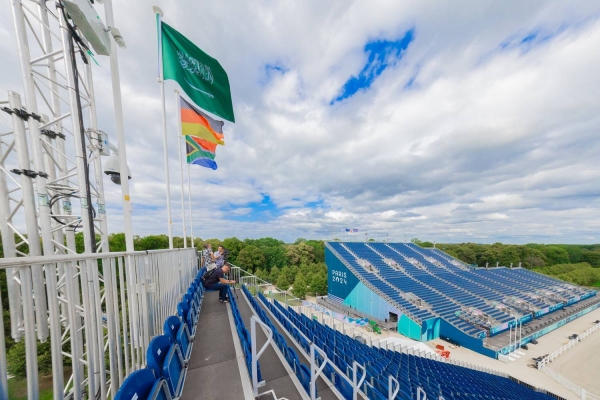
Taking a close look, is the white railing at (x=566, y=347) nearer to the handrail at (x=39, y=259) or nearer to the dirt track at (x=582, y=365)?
the dirt track at (x=582, y=365)

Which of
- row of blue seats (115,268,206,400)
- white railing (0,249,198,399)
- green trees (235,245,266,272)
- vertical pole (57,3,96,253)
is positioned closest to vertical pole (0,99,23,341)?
white railing (0,249,198,399)

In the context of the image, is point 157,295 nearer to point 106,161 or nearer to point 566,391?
point 106,161

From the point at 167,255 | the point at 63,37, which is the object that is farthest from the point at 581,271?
the point at 63,37

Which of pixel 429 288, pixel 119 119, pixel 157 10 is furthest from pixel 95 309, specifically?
pixel 429 288

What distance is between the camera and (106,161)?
4840 millimetres

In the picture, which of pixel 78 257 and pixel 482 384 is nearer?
pixel 78 257

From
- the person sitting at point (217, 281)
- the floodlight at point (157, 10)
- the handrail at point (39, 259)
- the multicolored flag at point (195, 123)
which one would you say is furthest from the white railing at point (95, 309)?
the floodlight at point (157, 10)

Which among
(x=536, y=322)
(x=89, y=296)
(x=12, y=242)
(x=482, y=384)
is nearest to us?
(x=89, y=296)

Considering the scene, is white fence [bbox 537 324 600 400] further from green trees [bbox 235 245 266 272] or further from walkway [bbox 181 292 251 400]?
green trees [bbox 235 245 266 272]

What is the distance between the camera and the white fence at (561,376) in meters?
12.2

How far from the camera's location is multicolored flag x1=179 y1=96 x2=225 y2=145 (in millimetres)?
7223

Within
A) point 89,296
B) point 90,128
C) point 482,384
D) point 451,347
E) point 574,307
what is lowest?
point 574,307

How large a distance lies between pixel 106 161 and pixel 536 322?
112 feet

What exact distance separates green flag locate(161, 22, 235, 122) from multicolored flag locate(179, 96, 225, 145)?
0.82 meters
